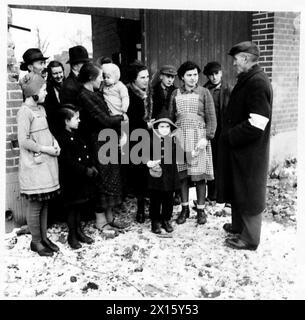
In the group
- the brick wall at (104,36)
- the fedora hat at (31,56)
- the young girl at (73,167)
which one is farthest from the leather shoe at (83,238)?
the brick wall at (104,36)

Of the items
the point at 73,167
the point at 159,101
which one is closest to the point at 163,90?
the point at 159,101

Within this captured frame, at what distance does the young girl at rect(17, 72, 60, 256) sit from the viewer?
10.3ft

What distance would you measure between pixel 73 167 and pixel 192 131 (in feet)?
4.31

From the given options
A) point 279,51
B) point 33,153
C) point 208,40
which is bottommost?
point 33,153

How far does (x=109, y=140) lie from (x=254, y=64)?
→ 148 centimetres

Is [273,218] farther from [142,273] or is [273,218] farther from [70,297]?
[70,297]

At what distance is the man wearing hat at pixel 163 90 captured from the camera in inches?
156

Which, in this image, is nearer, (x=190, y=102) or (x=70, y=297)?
(x=70, y=297)

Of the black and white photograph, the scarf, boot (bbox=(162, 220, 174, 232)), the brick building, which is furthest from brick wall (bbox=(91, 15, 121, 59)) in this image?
boot (bbox=(162, 220, 174, 232))

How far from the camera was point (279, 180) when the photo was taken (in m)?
5.58

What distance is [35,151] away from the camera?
3.15 meters

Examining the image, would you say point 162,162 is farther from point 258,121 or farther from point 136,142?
point 258,121

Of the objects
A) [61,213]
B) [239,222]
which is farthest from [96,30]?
[239,222]

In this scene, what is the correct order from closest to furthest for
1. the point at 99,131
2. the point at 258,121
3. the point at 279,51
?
the point at 258,121 < the point at 99,131 < the point at 279,51
